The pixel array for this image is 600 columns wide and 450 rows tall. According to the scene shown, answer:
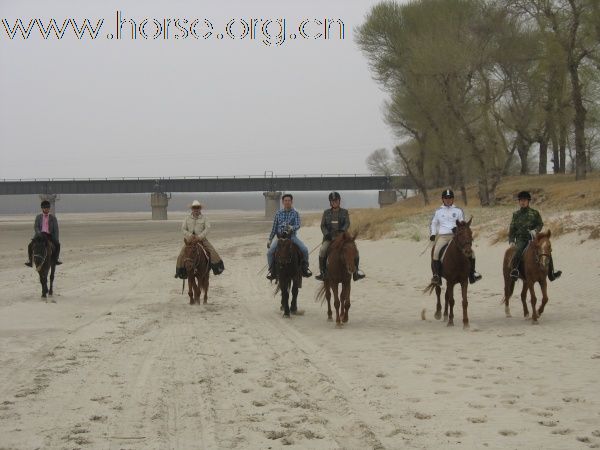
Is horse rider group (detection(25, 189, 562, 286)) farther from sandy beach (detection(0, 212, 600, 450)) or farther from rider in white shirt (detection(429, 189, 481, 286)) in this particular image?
sandy beach (detection(0, 212, 600, 450))

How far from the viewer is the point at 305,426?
281 inches

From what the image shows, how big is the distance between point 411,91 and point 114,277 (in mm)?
35253

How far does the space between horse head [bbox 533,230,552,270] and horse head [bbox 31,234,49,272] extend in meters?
11.2

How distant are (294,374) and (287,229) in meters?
5.82

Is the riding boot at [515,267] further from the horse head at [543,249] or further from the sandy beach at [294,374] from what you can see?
the sandy beach at [294,374]

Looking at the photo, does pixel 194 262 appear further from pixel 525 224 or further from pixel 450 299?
pixel 525 224

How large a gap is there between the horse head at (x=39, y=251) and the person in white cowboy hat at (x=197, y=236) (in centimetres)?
328

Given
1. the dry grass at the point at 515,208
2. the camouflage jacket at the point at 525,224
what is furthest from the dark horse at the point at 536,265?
the dry grass at the point at 515,208

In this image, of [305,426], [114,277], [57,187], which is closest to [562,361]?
[305,426]

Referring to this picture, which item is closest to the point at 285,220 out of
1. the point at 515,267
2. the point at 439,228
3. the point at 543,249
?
the point at 439,228

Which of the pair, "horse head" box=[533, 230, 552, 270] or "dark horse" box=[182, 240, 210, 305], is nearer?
"horse head" box=[533, 230, 552, 270]

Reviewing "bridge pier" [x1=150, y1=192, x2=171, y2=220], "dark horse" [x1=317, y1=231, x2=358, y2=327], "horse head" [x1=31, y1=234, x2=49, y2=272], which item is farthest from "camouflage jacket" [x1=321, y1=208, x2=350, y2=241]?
"bridge pier" [x1=150, y1=192, x2=171, y2=220]

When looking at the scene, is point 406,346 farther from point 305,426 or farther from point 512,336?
point 305,426

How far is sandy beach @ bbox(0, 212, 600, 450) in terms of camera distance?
689cm
